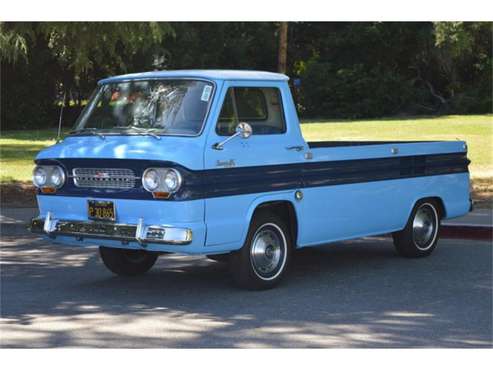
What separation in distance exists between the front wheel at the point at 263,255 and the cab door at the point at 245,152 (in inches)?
9.8

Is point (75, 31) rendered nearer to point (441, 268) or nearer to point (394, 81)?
point (441, 268)

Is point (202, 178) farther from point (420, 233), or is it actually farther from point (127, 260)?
point (420, 233)

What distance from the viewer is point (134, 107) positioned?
29.7ft

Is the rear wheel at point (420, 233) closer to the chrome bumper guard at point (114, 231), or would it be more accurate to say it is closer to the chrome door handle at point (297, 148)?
the chrome door handle at point (297, 148)

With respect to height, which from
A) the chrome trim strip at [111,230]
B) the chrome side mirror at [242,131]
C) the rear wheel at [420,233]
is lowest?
the rear wheel at [420,233]

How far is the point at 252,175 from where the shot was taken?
28.3 ft

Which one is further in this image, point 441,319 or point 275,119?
point 275,119

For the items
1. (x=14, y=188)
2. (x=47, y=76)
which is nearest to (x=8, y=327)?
(x=14, y=188)

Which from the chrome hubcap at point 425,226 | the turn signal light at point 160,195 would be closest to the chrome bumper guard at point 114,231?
the turn signal light at point 160,195

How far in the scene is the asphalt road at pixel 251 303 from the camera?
696cm

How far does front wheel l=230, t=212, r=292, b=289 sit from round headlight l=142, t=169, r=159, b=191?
3.58ft

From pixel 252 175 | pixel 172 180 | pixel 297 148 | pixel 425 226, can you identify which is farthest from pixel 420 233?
pixel 172 180
